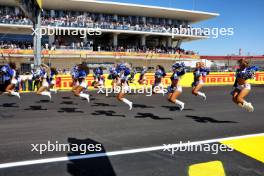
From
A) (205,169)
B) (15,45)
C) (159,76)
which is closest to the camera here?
(205,169)

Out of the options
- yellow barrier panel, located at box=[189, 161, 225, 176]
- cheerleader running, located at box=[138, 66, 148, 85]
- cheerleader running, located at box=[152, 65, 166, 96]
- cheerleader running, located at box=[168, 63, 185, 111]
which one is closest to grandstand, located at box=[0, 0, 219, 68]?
cheerleader running, located at box=[138, 66, 148, 85]

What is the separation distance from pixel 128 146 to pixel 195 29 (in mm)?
49820

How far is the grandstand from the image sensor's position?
39.6 meters

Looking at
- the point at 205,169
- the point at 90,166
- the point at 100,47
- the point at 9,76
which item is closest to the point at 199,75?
the point at 9,76

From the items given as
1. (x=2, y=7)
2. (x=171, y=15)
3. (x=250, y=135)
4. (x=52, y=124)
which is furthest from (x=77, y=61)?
(x=250, y=135)

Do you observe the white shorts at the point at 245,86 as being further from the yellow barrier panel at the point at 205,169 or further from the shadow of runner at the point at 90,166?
the yellow barrier panel at the point at 205,169

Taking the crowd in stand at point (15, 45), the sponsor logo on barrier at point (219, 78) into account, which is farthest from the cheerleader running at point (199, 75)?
the crowd in stand at point (15, 45)

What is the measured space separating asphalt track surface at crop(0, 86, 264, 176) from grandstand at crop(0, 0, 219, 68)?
2487 centimetres

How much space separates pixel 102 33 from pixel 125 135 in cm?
4097

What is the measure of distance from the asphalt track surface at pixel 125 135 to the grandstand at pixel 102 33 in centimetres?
2487

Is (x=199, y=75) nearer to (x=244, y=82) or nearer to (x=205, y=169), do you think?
(x=244, y=82)

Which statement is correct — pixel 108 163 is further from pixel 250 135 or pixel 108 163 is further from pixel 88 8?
pixel 88 8

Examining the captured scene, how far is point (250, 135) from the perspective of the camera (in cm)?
827

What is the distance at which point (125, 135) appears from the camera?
27.0 feet
